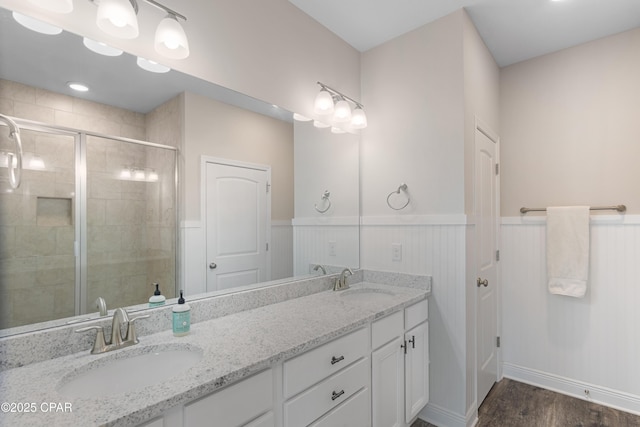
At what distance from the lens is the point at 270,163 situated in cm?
187

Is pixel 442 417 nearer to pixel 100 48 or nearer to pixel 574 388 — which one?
pixel 574 388

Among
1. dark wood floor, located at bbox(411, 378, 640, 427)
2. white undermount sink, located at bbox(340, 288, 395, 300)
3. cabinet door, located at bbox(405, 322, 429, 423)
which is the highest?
white undermount sink, located at bbox(340, 288, 395, 300)

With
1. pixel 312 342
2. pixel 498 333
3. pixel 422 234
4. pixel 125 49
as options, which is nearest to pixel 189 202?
pixel 125 49

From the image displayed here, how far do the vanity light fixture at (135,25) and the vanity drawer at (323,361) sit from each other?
4.46 feet

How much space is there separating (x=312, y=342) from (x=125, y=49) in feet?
4.54

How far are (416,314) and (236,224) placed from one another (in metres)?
1.25

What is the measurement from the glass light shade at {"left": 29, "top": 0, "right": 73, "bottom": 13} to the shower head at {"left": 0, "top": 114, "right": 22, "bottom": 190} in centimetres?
41

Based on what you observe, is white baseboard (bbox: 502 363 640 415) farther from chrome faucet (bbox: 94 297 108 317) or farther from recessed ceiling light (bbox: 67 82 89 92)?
recessed ceiling light (bbox: 67 82 89 92)

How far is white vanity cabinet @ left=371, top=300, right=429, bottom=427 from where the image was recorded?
165cm

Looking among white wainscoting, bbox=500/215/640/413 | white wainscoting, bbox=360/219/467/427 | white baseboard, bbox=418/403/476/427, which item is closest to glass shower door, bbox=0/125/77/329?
white wainscoting, bbox=360/219/467/427

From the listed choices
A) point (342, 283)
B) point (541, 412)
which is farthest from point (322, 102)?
point (541, 412)

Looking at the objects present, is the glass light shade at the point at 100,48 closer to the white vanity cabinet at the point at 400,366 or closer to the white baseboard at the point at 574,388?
the white vanity cabinet at the point at 400,366

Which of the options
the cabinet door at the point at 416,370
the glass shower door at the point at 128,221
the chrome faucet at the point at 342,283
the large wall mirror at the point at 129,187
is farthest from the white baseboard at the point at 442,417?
the glass shower door at the point at 128,221

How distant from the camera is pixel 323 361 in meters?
1.32
